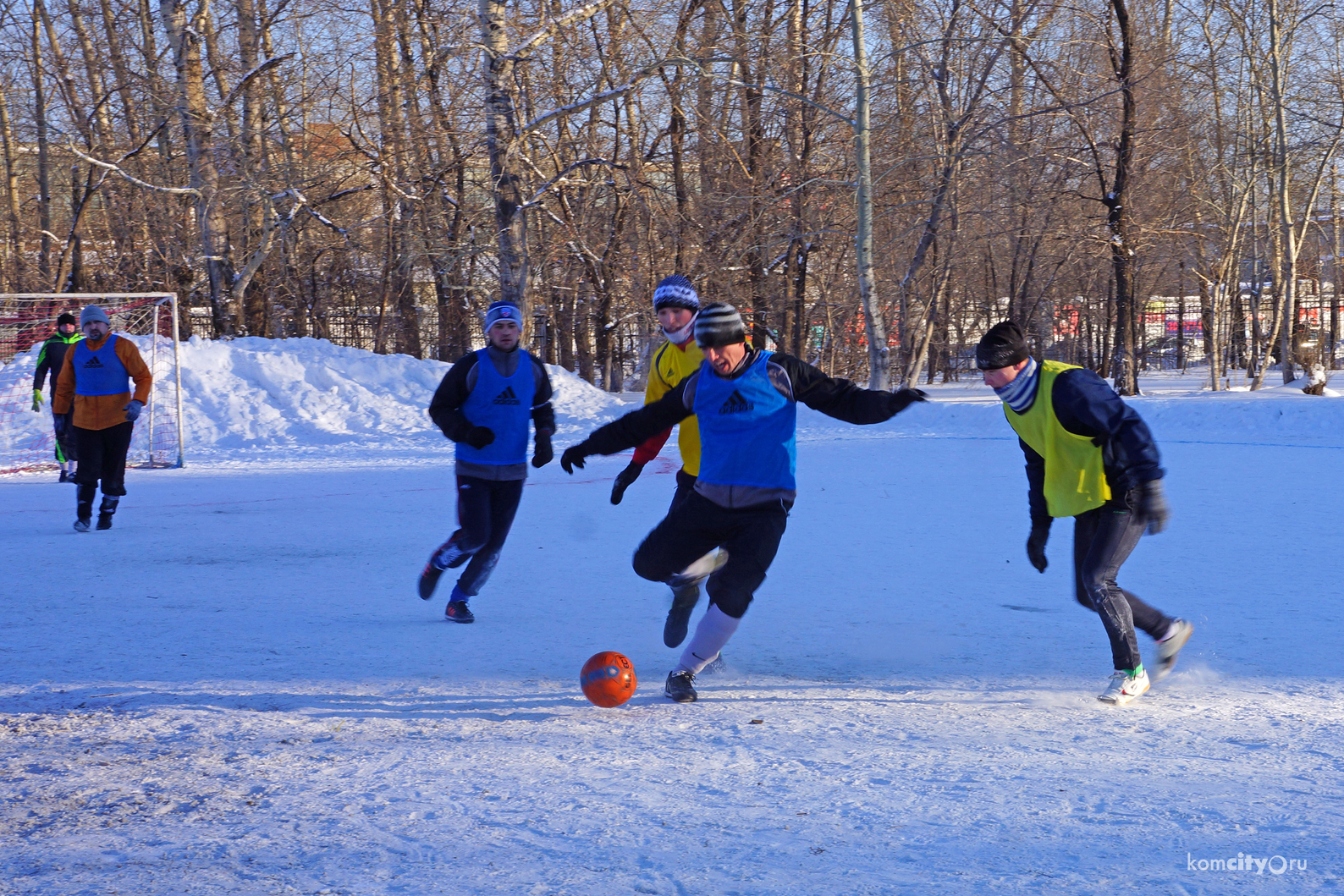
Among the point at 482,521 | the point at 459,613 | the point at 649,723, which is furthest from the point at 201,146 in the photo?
the point at 649,723

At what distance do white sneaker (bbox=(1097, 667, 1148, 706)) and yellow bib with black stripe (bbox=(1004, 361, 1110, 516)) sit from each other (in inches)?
25.5

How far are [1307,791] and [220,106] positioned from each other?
2237 centimetres

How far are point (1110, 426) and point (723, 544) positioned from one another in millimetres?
1525

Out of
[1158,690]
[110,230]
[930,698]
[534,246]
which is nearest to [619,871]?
[930,698]

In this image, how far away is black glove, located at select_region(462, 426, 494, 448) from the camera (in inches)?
226

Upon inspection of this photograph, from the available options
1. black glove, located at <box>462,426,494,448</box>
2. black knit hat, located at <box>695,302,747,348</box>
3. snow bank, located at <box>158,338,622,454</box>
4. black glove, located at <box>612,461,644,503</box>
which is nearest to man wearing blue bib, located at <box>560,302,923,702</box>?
black knit hat, located at <box>695,302,747,348</box>

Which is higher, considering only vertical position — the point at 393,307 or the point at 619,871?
the point at 393,307

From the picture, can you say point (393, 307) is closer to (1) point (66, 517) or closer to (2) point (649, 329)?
(2) point (649, 329)

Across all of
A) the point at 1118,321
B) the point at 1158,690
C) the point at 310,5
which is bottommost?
the point at 1158,690

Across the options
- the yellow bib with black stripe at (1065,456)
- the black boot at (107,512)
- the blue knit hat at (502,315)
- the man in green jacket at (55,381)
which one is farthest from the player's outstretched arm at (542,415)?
the man in green jacket at (55,381)

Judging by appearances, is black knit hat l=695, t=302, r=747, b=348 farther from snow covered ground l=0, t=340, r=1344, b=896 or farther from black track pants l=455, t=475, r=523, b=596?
black track pants l=455, t=475, r=523, b=596

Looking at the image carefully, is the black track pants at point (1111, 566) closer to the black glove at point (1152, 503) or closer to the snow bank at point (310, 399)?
the black glove at point (1152, 503)

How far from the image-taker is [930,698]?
177 inches

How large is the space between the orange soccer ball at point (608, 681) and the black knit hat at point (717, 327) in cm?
126
